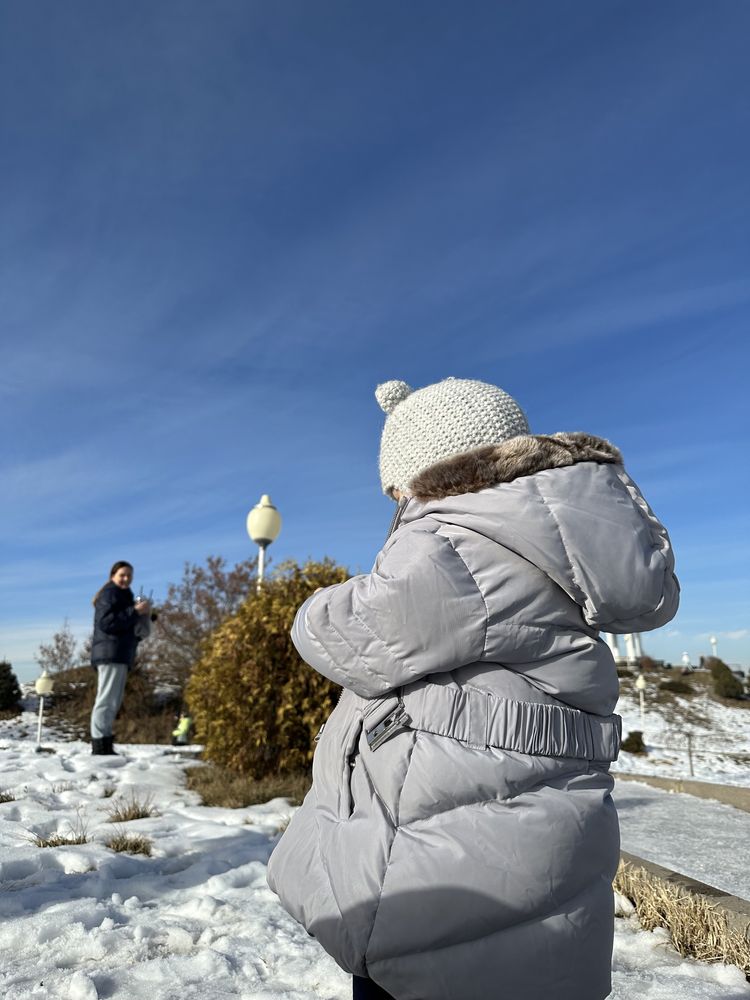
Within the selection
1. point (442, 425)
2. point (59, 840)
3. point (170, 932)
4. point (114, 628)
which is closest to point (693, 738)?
point (114, 628)

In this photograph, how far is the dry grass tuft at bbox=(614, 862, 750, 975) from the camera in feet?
7.64

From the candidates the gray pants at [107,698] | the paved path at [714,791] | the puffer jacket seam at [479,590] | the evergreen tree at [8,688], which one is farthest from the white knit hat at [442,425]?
the evergreen tree at [8,688]

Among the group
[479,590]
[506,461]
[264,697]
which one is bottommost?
[264,697]

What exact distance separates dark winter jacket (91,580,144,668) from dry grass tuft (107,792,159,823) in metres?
2.31

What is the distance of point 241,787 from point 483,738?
13.4 ft

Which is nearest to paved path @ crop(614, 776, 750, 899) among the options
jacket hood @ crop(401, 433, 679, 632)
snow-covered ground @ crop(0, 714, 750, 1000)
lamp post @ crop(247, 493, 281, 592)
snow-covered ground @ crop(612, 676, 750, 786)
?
snow-covered ground @ crop(0, 714, 750, 1000)

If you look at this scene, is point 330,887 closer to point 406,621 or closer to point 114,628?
point 406,621

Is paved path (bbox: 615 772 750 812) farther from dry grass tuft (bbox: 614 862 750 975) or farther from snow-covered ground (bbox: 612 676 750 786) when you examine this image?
dry grass tuft (bbox: 614 862 750 975)

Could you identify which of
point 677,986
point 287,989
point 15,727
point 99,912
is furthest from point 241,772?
point 15,727

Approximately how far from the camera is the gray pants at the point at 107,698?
645 cm

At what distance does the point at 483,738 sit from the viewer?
1285 mm

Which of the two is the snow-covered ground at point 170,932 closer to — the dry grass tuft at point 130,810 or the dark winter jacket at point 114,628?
the dry grass tuft at point 130,810

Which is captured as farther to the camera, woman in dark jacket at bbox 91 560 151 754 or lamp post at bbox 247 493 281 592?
lamp post at bbox 247 493 281 592

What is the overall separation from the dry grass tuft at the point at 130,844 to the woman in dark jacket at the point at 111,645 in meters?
3.26
